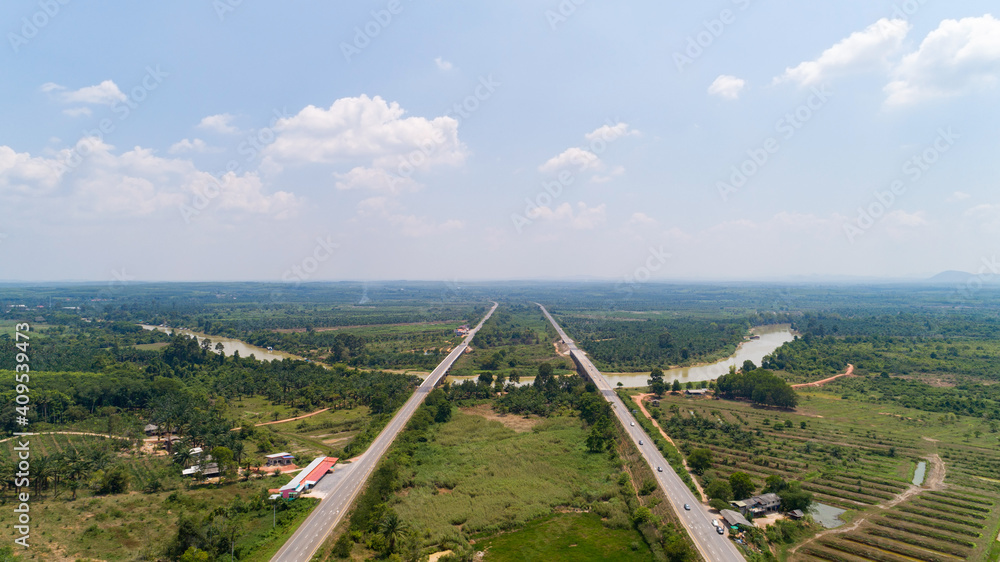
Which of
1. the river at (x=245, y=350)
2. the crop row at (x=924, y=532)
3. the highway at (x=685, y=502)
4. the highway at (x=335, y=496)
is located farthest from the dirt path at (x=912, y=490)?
the river at (x=245, y=350)

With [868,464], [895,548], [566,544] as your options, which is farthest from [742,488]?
[868,464]

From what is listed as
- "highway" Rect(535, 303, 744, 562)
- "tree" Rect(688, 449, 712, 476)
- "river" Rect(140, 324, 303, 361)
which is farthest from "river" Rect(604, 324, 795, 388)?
"river" Rect(140, 324, 303, 361)

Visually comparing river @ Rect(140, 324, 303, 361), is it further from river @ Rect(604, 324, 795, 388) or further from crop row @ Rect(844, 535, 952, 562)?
crop row @ Rect(844, 535, 952, 562)

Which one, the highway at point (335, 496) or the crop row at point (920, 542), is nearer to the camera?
the highway at point (335, 496)

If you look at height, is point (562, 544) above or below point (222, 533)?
below

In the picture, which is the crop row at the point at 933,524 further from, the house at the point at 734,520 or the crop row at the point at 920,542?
the house at the point at 734,520

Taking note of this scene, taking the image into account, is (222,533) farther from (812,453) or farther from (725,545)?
(812,453)

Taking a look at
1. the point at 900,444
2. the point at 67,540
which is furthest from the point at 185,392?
the point at 900,444

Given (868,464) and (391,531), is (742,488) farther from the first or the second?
(391,531)
